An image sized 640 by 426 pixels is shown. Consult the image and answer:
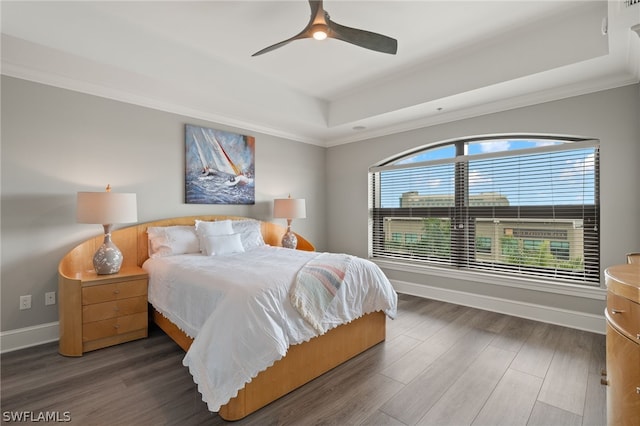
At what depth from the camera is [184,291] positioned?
2297mm

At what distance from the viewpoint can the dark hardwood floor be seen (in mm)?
1750

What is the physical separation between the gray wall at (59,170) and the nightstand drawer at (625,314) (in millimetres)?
3765

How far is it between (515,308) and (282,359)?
9.35 ft

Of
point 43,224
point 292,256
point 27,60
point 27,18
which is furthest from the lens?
point 292,256

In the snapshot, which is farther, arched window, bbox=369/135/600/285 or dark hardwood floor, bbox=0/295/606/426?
arched window, bbox=369/135/600/285

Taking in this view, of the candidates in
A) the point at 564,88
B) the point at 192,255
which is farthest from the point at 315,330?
the point at 564,88

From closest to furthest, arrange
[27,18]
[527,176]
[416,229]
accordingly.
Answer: [27,18], [527,176], [416,229]

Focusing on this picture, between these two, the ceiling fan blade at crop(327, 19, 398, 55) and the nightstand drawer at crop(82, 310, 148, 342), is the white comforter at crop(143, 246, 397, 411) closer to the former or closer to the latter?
the nightstand drawer at crop(82, 310, 148, 342)

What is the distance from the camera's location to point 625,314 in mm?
1112

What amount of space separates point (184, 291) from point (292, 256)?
1.04m

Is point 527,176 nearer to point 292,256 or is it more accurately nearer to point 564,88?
point 564,88

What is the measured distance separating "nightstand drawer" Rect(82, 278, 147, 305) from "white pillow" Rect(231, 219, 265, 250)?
1157 mm

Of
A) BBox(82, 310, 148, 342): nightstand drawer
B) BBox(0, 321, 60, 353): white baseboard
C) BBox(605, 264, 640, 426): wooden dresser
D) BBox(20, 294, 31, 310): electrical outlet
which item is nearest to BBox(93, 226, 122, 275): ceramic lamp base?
BBox(82, 310, 148, 342): nightstand drawer

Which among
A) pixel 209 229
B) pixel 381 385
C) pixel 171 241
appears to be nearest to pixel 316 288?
pixel 381 385
